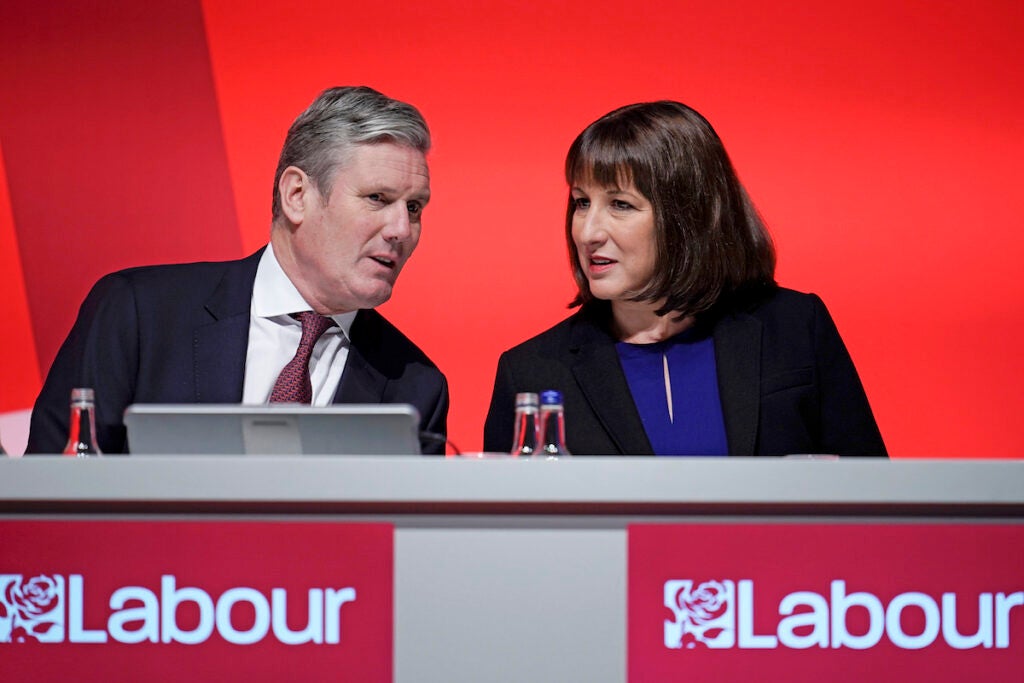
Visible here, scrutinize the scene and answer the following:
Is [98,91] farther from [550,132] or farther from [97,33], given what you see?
[550,132]

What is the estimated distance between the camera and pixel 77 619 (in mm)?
1315

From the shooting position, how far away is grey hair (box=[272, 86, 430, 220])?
242cm

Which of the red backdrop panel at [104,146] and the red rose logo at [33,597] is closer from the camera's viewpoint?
the red rose logo at [33,597]

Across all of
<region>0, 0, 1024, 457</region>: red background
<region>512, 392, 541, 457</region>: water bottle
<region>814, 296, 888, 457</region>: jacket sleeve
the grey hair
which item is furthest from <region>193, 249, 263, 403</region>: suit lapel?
<region>814, 296, 888, 457</region>: jacket sleeve

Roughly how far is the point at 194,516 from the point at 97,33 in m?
2.37

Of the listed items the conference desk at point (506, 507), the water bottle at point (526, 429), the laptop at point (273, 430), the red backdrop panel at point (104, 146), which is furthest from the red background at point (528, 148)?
the conference desk at point (506, 507)

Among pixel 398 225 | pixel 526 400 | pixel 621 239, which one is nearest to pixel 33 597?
pixel 526 400

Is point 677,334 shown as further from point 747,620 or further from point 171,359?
point 747,620

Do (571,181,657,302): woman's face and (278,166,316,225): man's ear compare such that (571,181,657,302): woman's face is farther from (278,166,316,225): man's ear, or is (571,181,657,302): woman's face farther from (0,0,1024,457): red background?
(0,0,1024,457): red background

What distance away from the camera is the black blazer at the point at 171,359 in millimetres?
2270

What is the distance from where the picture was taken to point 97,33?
3318mm

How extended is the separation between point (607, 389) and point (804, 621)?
106 centimetres

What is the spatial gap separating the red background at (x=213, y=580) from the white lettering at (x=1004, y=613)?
0.66 m

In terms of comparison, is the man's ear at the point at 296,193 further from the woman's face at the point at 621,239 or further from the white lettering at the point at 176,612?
the white lettering at the point at 176,612
